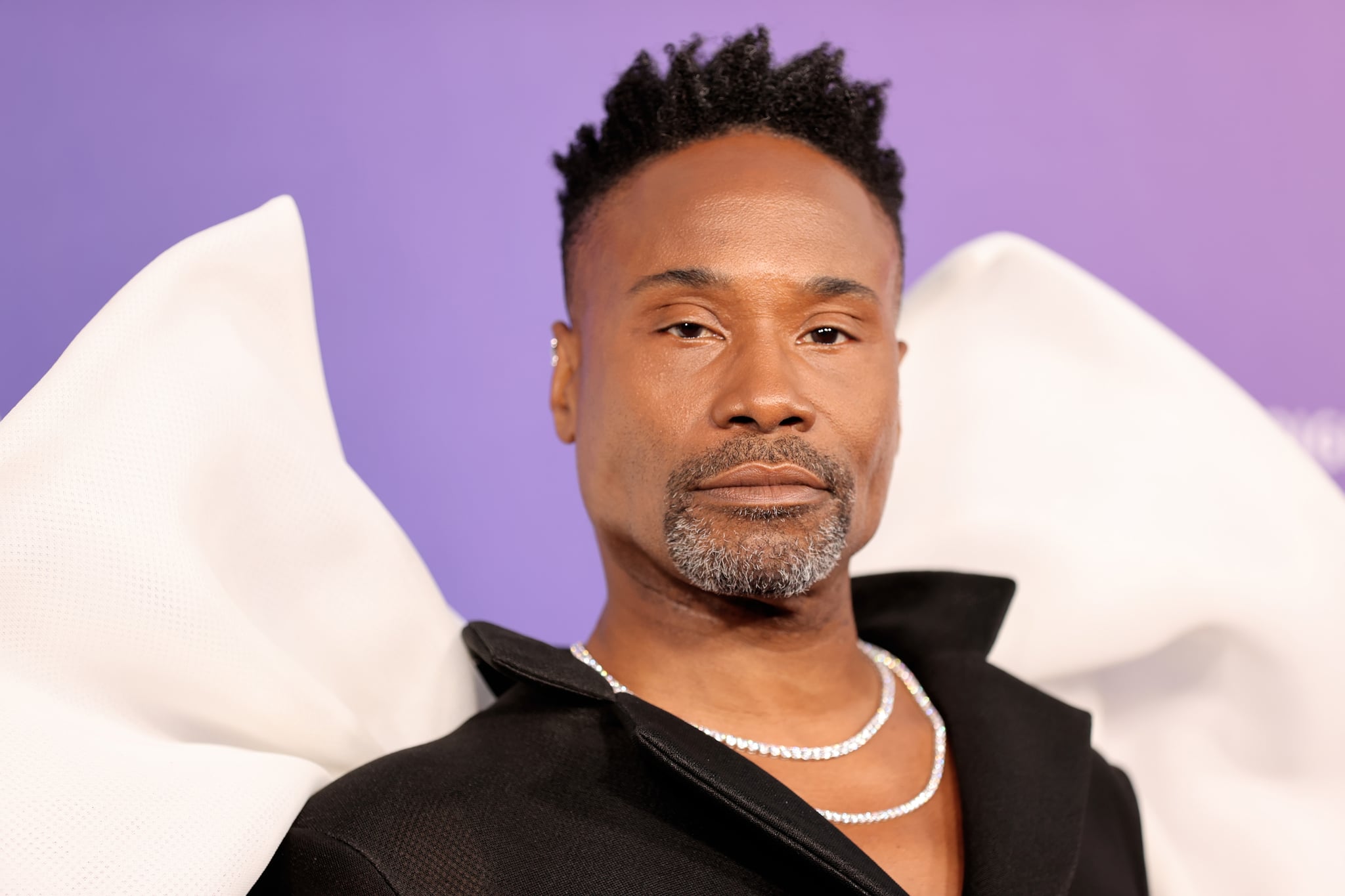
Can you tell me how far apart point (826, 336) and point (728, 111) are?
1.03 feet

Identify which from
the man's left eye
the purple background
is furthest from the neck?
the purple background

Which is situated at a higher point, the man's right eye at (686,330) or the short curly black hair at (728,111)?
the short curly black hair at (728,111)

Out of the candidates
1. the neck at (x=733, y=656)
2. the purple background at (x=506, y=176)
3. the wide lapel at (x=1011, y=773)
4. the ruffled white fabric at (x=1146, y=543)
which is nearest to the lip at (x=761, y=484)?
the neck at (x=733, y=656)

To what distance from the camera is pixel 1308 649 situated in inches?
66.2

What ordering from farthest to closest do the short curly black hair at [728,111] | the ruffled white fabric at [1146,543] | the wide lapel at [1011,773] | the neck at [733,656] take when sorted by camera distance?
the ruffled white fabric at [1146,543] → the short curly black hair at [728,111] → the neck at [733,656] → the wide lapel at [1011,773]

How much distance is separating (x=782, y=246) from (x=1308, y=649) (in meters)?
0.93

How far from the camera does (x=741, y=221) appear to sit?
4.47ft

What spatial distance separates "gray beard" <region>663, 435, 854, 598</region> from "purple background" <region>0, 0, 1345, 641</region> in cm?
83

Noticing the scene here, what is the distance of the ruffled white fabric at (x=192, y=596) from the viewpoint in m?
1.08

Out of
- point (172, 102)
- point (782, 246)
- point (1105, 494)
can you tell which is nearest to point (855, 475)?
point (782, 246)

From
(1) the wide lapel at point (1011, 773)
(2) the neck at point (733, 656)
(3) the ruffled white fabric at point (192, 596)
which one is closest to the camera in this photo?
(3) the ruffled white fabric at point (192, 596)

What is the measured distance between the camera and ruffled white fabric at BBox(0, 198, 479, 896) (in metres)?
1.08

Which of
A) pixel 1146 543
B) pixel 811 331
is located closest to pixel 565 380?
pixel 811 331

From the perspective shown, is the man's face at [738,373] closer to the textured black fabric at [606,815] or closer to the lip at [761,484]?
→ the lip at [761,484]
